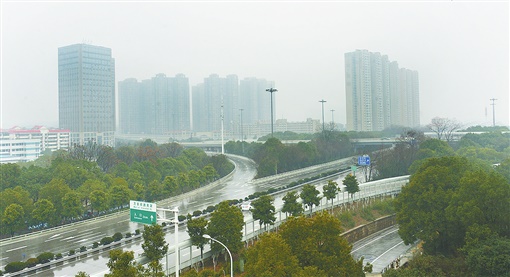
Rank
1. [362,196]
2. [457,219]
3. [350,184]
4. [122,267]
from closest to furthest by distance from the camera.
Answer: [122,267] → [457,219] → [350,184] → [362,196]

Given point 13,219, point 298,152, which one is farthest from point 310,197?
point 298,152

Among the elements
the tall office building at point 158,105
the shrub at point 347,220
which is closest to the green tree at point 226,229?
the shrub at point 347,220

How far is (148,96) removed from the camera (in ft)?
128

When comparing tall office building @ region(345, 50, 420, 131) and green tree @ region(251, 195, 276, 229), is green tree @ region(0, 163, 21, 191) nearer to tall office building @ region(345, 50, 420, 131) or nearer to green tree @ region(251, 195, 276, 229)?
green tree @ region(251, 195, 276, 229)

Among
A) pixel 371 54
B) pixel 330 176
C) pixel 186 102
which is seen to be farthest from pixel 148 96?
pixel 330 176

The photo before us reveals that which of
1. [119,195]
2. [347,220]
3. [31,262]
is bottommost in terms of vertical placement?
[347,220]

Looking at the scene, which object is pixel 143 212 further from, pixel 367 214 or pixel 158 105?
pixel 158 105

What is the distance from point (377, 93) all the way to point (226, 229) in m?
23.1

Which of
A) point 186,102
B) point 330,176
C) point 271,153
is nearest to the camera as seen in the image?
point 330,176

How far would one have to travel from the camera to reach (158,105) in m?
38.5

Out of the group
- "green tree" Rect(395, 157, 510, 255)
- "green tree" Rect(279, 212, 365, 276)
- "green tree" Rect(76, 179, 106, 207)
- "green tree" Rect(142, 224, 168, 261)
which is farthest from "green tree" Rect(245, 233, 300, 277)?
"green tree" Rect(76, 179, 106, 207)

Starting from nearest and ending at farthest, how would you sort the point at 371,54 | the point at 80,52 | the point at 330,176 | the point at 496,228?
the point at 496,228 < the point at 330,176 < the point at 371,54 < the point at 80,52

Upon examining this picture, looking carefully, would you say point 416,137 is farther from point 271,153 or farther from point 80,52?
point 80,52

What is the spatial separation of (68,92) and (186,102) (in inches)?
377
